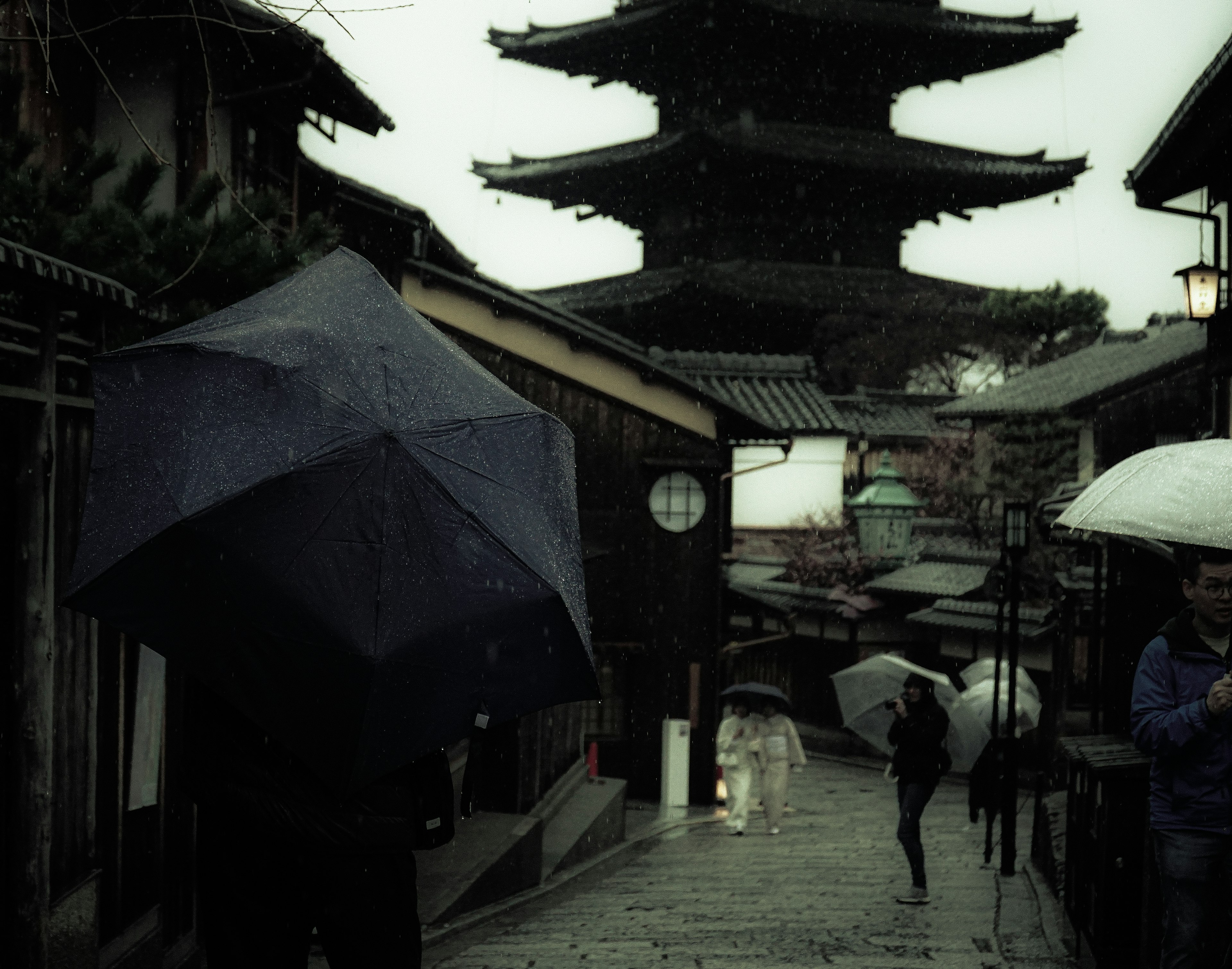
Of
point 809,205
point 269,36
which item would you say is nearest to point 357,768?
point 269,36

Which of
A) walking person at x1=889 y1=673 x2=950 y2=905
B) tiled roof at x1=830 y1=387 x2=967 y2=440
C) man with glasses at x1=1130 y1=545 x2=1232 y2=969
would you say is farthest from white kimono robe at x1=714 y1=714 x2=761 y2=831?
tiled roof at x1=830 y1=387 x2=967 y2=440

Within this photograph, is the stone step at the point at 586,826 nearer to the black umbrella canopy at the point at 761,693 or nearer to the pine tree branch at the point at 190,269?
the black umbrella canopy at the point at 761,693

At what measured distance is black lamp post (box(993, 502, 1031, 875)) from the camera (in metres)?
12.6

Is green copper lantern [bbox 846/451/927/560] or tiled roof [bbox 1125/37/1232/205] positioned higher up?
tiled roof [bbox 1125/37/1232/205]

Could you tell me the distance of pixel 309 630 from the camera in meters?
2.96

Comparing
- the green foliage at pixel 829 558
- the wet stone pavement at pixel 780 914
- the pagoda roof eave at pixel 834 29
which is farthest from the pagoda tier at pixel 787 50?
the wet stone pavement at pixel 780 914

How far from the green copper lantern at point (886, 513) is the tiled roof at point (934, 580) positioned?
668 millimetres

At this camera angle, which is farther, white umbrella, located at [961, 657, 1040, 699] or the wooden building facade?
white umbrella, located at [961, 657, 1040, 699]

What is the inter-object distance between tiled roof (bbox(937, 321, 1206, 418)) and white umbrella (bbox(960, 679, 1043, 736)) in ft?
42.7

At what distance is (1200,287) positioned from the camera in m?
12.2

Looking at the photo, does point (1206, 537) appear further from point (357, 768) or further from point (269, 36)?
point (269, 36)

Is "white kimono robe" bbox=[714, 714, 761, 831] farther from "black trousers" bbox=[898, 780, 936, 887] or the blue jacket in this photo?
the blue jacket

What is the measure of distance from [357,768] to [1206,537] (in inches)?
137

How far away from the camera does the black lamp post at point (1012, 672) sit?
12.6 meters
